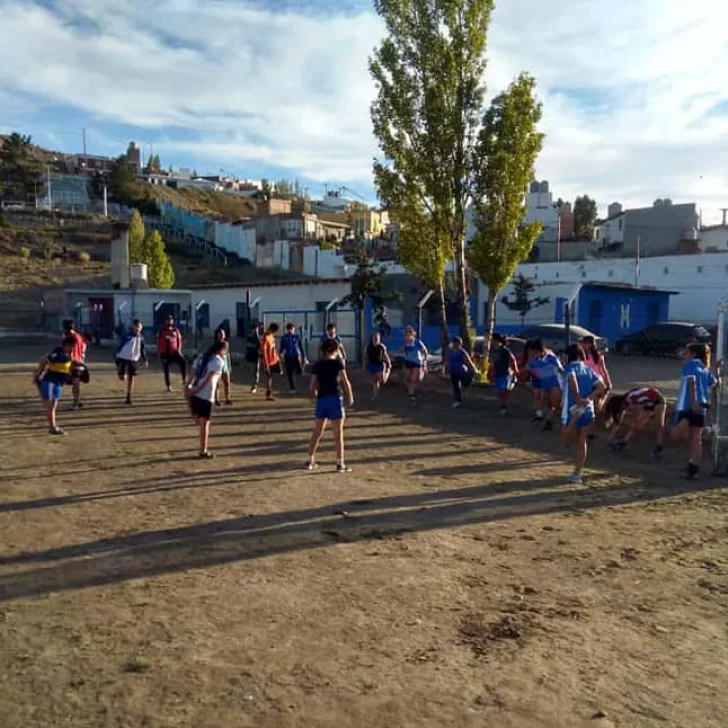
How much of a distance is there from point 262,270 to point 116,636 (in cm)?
6477

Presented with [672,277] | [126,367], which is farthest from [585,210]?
[126,367]

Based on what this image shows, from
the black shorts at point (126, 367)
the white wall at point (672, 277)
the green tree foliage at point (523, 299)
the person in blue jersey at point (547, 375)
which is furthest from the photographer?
the white wall at point (672, 277)

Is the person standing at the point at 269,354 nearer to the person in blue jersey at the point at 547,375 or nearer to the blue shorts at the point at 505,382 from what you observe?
the blue shorts at the point at 505,382

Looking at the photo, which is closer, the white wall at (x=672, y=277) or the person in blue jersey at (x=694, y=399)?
the person in blue jersey at (x=694, y=399)

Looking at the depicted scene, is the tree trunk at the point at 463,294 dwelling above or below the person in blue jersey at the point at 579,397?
above

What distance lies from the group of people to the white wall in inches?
677

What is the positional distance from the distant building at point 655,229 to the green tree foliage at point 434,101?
34.8 m

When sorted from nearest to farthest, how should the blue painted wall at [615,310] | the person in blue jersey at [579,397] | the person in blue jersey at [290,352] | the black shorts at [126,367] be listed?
the person in blue jersey at [579,397], the black shorts at [126,367], the person in blue jersey at [290,352], the blue painted wall at [615,310]

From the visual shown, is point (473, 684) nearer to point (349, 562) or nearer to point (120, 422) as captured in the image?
point (349, 562)

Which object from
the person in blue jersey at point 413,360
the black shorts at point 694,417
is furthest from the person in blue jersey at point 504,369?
the black shorts at point 694,417

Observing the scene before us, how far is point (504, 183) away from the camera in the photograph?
1755 cm

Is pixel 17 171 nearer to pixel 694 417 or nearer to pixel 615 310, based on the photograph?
pixel 615 310

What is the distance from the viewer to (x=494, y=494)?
27.2 ft

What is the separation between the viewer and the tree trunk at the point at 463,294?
60.2 feet
